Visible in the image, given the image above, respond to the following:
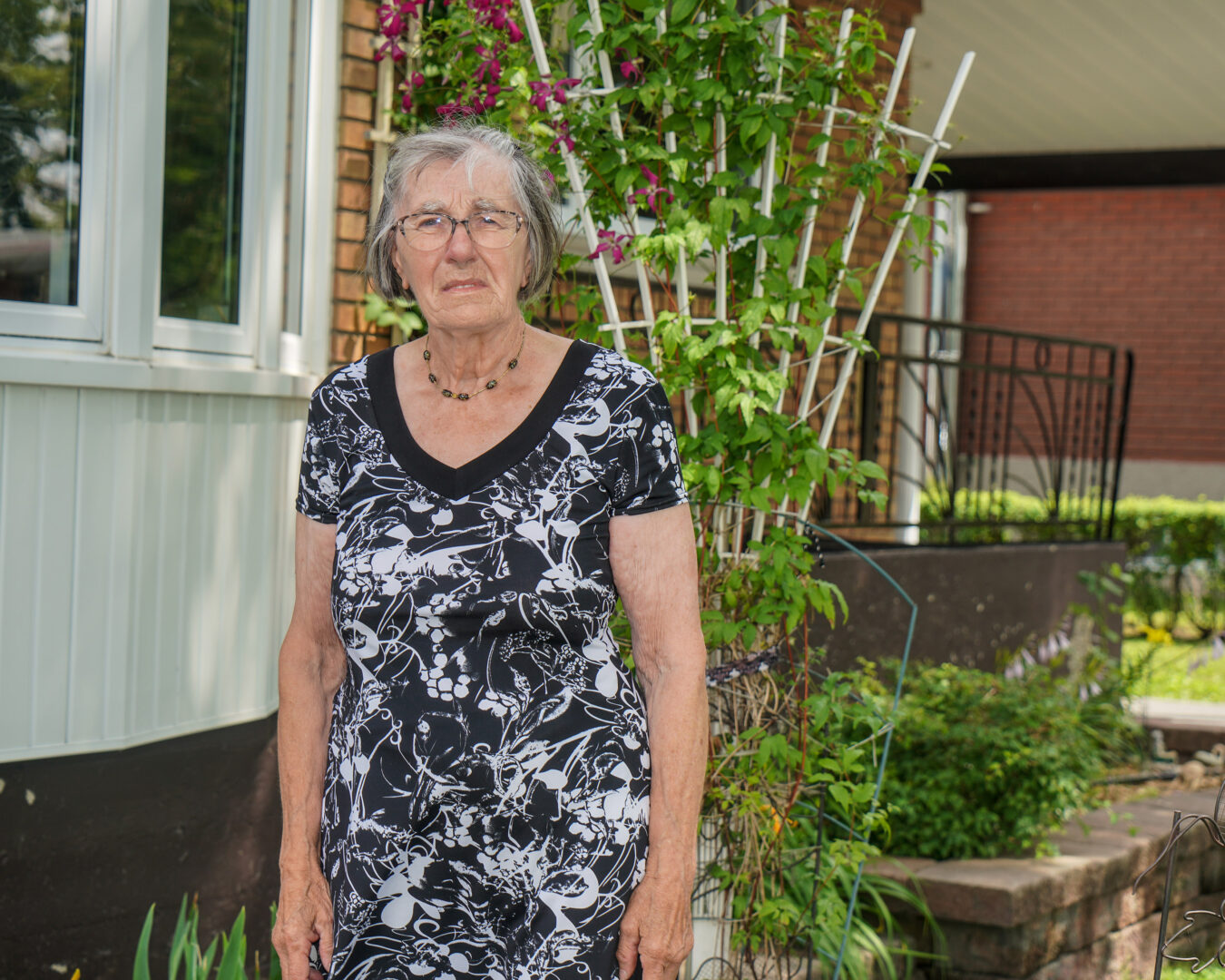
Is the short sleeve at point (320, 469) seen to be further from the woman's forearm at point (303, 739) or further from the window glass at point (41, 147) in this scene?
the window glass at point (41, 147)

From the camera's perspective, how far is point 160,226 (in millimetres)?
3111

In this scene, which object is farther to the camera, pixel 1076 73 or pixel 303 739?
pixel 1076 73

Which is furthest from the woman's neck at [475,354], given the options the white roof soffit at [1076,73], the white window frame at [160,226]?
the white roof soffit at [1076,73]

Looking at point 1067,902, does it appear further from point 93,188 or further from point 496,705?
point 93,188

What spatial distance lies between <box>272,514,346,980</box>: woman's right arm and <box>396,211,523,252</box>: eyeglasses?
42cm

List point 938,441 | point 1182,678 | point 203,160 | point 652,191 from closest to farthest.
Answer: point 652,191 < point 203,160 < point 938,441 < point 1182,678

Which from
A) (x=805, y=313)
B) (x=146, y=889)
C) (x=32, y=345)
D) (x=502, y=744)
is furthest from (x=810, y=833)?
(x=32, y=345)

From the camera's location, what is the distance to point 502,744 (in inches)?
69.4

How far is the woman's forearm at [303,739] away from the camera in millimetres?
1939

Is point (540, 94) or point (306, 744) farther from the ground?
point (540, 94)

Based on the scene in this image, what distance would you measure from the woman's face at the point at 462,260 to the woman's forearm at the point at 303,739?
53 centimetres

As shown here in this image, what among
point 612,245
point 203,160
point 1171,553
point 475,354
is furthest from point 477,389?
point 1171,553

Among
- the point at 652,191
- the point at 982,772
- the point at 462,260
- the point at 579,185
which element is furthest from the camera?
the point at 982,772

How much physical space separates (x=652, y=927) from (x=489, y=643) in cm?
45
